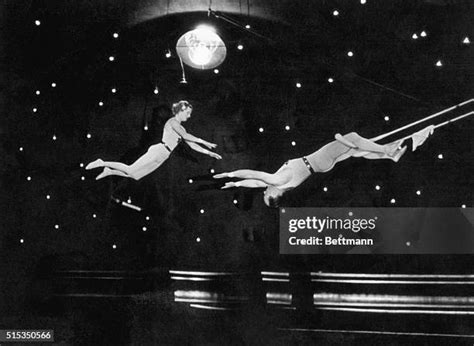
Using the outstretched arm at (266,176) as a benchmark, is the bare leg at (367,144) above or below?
above

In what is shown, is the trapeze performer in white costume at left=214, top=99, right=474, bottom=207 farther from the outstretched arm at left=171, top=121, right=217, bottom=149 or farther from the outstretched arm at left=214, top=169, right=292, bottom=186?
the outstretched arm at left=171, top=121, right=217, bottom=149

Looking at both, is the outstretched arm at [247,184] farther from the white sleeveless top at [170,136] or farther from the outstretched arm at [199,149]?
the white sleeveless top at [170,136]

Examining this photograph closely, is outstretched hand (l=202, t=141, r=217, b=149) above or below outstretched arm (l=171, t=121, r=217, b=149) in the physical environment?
below

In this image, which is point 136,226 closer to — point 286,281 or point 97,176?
point 97,176

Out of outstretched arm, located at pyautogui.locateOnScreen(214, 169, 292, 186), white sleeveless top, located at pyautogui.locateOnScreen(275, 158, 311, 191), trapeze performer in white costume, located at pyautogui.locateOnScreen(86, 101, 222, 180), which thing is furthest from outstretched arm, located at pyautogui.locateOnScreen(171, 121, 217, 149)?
white sleeveless top, located at pyautogui.locateOnScreen(275, 158, 311, 191)

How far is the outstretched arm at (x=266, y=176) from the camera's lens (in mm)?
2889

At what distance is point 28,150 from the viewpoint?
295 cm

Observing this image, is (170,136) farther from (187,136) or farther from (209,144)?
(209,144)

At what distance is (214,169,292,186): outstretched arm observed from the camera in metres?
2.89

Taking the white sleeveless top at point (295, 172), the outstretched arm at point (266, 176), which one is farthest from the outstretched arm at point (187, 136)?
the white sleeveless top at point (295, 172)

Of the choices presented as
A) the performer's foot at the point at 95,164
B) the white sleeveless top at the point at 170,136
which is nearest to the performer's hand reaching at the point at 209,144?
the white sleeveless top at the point at 170,136

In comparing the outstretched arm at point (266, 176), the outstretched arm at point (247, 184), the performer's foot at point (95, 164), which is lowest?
the outstretched arm at point (247, 184)

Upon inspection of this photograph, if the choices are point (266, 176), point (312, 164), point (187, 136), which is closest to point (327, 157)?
point (312, 164)

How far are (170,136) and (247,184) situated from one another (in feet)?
1.45
